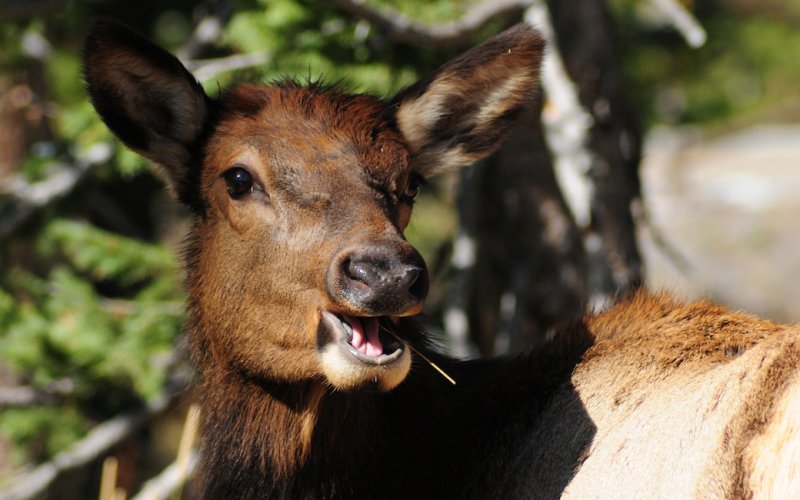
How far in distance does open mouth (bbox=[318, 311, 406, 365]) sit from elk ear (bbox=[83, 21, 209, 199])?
1.60 meters

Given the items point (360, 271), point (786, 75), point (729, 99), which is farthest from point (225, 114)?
point (786, 75)

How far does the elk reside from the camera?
4633 mm

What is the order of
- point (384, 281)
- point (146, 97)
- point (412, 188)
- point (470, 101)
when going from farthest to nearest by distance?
point (470, 101) < point (146, 97) < point (412, 188) < point (384, 281)

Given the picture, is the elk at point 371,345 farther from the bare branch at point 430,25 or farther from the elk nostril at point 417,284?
the bare branch at point 430,25

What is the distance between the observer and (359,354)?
15.3ft

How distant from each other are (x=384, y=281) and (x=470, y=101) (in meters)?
2.10

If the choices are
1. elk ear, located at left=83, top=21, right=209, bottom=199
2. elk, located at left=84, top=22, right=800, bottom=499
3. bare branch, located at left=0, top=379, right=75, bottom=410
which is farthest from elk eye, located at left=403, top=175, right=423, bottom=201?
bare branch, located at left=0, top=379, right=75, bottom=410

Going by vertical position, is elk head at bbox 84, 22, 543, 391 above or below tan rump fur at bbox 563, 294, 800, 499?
above

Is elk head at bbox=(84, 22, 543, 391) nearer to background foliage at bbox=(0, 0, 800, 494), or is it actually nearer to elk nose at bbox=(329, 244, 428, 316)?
elk nose at bbox=(329, 244, 428, 316)

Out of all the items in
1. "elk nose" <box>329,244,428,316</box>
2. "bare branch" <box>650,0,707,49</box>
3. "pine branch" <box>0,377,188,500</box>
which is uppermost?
"elk nose" <box>329,244,428,316</box>

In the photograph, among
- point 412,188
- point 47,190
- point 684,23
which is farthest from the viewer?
point 47,190

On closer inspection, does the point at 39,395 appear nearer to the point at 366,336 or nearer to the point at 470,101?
the point at 470,101

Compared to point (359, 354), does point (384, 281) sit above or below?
above

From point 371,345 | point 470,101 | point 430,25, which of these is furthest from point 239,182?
point 430,25
